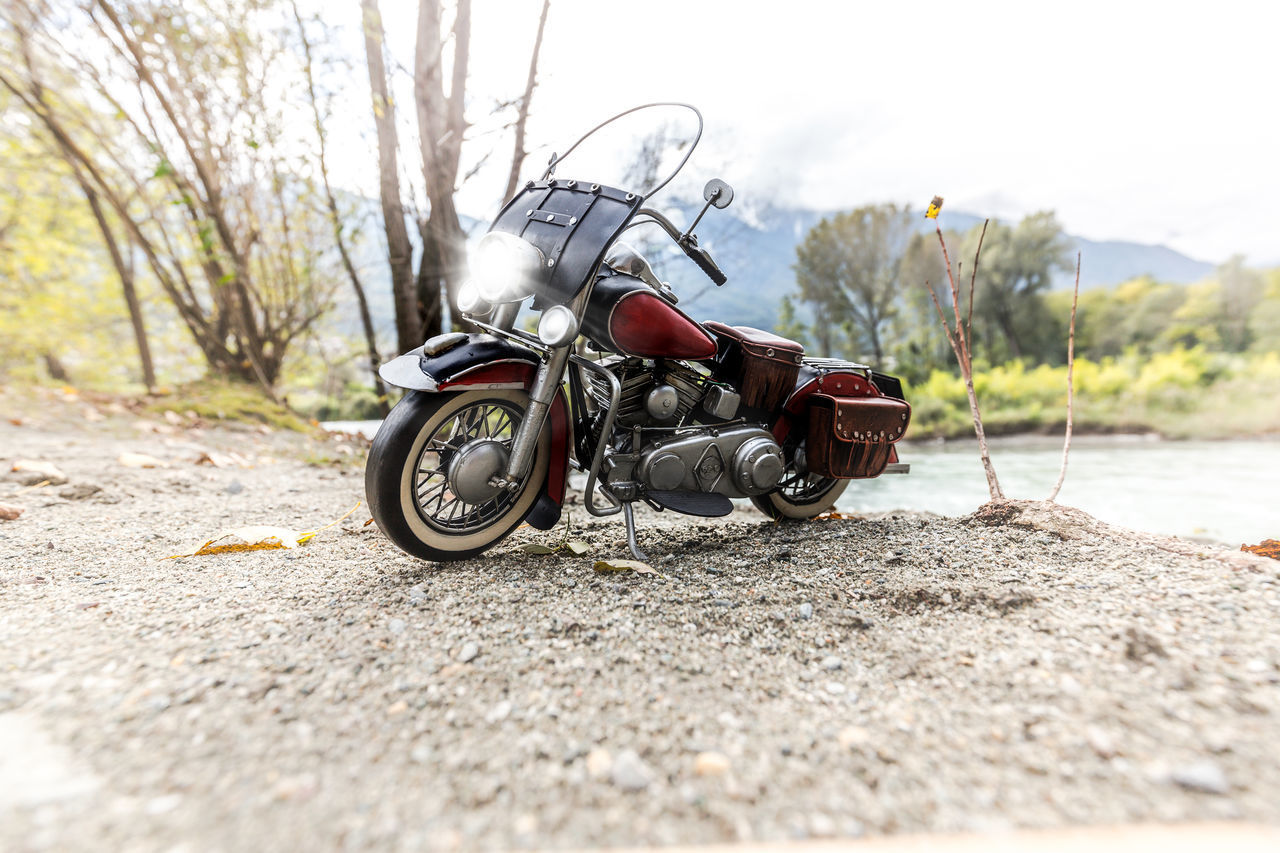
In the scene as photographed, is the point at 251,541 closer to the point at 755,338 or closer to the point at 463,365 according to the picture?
the point at 463,365

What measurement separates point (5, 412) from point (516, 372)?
5777mm

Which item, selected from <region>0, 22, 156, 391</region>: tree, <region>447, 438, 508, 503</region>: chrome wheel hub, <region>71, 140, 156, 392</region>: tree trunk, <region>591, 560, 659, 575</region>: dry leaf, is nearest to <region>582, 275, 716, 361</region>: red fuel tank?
<region>447, 438, 508, 503</region>: chrome wheel hub

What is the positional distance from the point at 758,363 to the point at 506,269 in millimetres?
1157

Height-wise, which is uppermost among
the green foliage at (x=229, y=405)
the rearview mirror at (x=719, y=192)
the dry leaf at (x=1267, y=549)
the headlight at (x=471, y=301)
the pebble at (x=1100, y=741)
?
the rearview mirror at (x=719, y=192)

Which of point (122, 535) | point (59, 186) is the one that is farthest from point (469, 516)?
point (59, 186)

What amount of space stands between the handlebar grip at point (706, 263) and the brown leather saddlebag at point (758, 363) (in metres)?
0.30

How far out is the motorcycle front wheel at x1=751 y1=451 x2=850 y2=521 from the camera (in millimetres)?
2971

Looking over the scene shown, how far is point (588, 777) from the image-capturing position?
1.10 meters

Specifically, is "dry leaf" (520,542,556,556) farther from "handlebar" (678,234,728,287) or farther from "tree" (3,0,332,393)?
"tree" (3,0,332,393)

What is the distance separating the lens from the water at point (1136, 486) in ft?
14.3

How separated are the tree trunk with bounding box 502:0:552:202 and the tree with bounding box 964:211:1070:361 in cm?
1888

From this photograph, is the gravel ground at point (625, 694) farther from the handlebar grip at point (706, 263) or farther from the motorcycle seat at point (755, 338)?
the handlebar grip at point (706, 263)

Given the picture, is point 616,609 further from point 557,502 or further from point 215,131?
point 215,131

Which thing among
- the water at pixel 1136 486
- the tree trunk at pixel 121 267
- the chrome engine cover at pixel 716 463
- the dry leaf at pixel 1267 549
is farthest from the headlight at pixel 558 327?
the tree trunk at pixel 121 267
